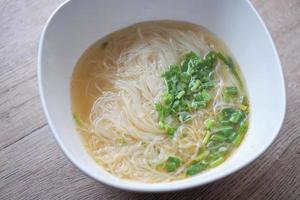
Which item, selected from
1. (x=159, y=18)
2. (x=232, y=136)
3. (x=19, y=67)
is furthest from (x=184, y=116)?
(x=19, y=67)

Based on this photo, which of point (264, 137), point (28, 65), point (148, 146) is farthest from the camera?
point (28, 65)

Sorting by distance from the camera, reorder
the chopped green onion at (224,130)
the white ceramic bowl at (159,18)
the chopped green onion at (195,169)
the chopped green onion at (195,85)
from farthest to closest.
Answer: the chopped green onion at (195,85)
the chopped green onion at (224,130)
the chopped green onion at (195,169)
the white ceramic bowl at (159,18)

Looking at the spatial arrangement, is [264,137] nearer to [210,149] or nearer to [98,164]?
[210,149]

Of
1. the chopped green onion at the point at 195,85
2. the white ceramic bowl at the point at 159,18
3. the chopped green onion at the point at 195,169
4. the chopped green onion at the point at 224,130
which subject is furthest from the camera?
the chopped green onion at the point at 195,85

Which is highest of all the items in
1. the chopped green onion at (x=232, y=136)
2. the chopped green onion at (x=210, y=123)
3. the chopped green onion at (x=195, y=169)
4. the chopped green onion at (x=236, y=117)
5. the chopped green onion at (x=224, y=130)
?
the chopped green onion at (x=210, y=123)

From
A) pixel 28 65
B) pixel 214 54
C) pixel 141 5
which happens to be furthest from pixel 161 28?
pixel 28 65

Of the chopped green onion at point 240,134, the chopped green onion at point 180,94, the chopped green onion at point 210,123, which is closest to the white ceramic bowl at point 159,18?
the chopped green onion at point 240,134

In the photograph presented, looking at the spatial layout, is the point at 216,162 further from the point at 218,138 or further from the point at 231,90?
the point at 231,90

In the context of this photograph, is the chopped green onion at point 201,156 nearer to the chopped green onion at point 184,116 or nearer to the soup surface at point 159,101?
the soup surface at point 159,101
